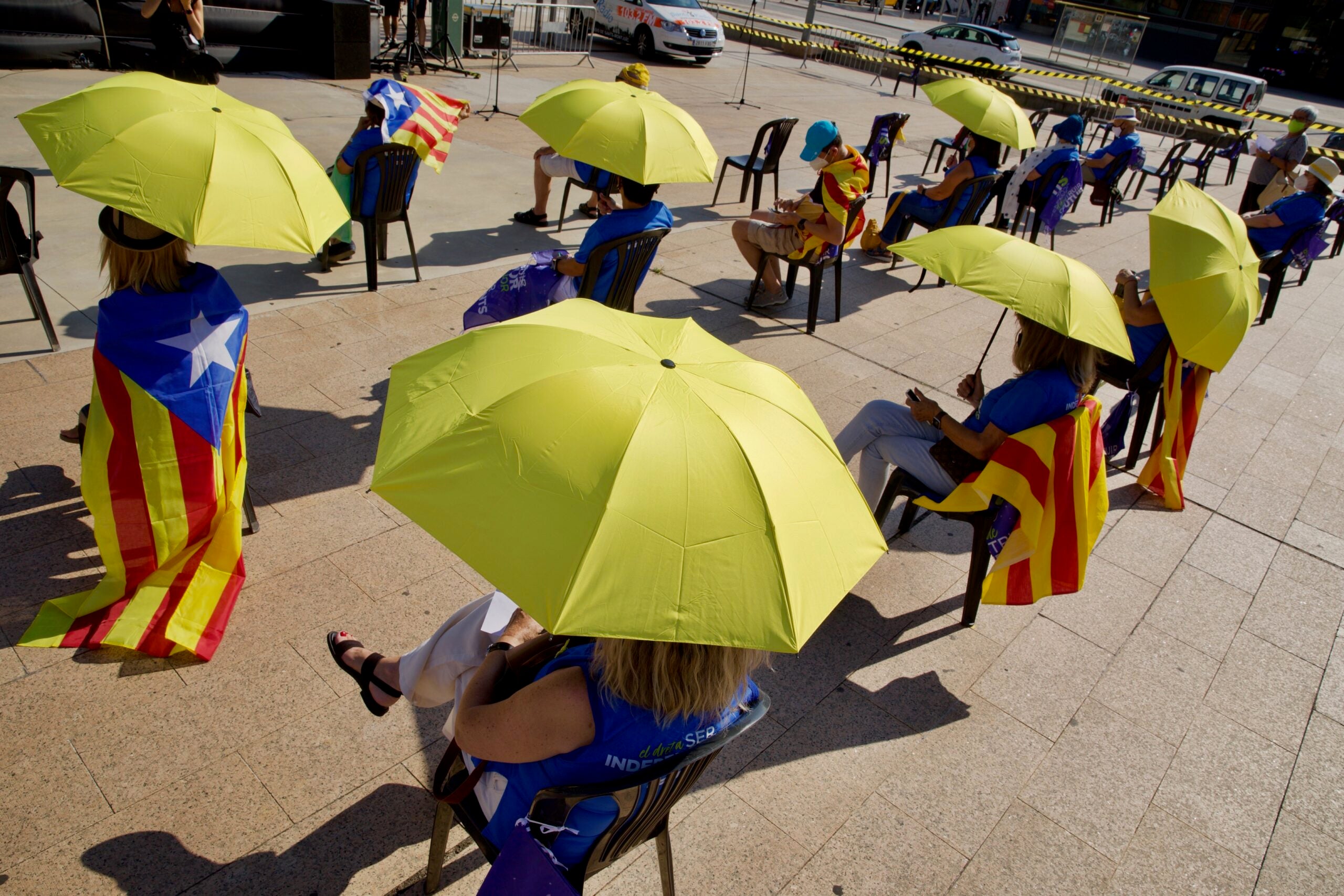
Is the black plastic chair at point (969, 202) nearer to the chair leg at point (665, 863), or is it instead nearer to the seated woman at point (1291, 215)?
the seated woman at point (1291, 215)

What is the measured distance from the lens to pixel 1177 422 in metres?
5.29

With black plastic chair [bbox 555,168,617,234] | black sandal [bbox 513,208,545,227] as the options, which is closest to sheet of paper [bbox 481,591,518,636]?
black plastic chair [bbox 555,168,617,234]

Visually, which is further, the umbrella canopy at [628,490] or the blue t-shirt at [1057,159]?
the blue t-shirt at [1057,159]

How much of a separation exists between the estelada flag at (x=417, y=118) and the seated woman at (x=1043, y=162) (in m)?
5.82

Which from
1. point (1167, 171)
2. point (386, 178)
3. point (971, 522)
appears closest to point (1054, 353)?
point (971, 522)

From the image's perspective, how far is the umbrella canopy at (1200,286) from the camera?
451cm

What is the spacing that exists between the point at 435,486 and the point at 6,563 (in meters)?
2.61

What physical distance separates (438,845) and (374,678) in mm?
596

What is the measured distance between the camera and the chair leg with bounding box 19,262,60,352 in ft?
15.8

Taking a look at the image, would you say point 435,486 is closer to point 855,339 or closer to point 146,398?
point 146,398

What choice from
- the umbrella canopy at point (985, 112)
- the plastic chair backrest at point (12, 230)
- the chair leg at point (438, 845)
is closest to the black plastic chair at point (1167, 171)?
the umbrella canopy at point (985, 112)

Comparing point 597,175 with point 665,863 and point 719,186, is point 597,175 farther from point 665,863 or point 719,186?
point 665,863

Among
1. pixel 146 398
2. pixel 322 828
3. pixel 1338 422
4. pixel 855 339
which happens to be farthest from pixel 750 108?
pixel 322 828

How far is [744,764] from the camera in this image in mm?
3230
